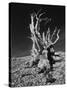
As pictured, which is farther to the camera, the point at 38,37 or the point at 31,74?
the point at 38,37

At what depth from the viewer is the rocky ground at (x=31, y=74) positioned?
485 centimetres

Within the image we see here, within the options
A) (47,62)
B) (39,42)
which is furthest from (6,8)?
(47,62)

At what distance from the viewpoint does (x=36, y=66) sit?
4996 millimetres

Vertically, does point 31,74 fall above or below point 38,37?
below

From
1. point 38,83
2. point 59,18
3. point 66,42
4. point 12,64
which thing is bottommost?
point 38,83

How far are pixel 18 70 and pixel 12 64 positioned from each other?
132 millimetres

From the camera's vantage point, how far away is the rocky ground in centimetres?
485

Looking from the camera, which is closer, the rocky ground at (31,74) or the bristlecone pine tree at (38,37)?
the rocky ground at (31,74)

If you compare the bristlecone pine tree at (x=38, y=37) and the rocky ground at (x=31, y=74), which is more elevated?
the bristlecone pine tree at (x=38, y=37)

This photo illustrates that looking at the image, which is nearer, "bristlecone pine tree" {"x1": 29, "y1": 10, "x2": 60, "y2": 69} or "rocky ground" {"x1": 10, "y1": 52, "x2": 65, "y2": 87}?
"rocky ground" {"x1": 10, "y1": 52, "x2": 65, "y2": 87}

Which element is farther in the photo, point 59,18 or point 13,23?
point 59,18

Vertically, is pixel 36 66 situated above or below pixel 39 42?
below

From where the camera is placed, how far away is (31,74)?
494 centimetres

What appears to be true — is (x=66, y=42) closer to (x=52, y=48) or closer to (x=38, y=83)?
(x=52, y=48)
